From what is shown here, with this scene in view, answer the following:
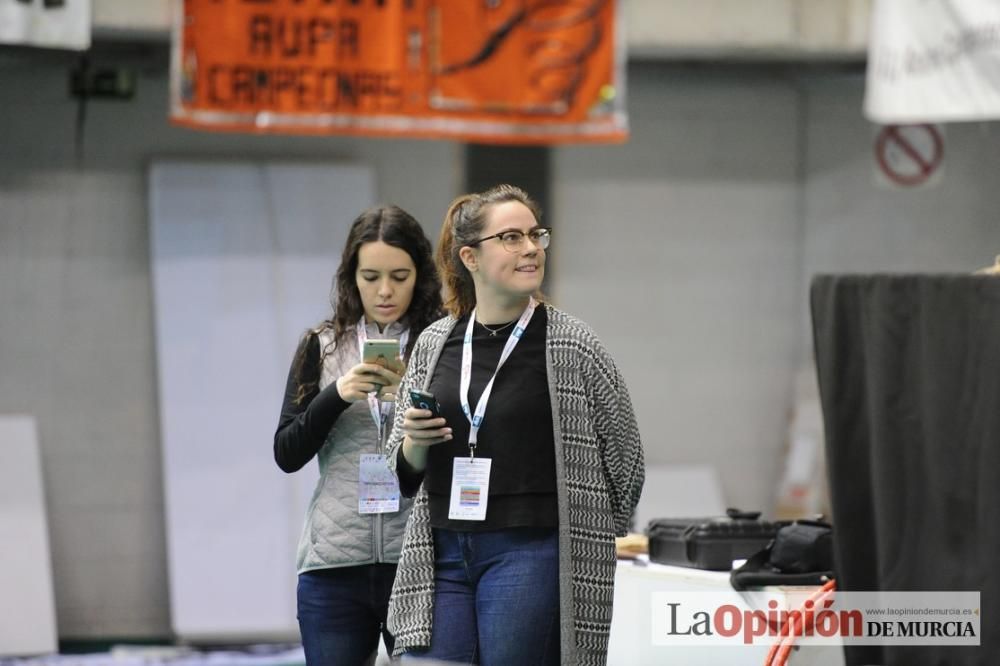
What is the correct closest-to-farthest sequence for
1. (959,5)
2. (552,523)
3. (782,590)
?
(552,523)
(782,590)
(959,5)

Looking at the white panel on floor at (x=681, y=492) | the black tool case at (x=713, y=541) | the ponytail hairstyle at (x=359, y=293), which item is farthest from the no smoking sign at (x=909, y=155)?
the ponytail hairstyle at (x=359, y=293)

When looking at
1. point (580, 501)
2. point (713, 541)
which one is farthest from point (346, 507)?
point (713, 541)

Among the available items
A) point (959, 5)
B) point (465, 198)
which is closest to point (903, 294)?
point (465, 198)

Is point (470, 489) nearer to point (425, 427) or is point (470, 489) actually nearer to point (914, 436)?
point (425, 427)

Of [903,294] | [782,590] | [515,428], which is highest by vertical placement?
[903,294]

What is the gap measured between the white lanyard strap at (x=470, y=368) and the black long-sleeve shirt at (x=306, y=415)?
384 millimetres

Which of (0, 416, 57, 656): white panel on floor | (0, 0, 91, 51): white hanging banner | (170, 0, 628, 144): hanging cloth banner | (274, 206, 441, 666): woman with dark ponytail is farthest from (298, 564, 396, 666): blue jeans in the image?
(0, 416, 57, 656): white panel on floor

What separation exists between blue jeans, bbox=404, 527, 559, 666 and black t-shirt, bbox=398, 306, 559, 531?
0.04 meters

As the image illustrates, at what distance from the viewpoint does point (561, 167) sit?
8.05 metres

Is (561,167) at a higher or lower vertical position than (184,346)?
higher

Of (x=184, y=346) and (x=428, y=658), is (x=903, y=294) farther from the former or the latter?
(x=184, y=346)

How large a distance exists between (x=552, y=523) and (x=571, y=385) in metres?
0.28

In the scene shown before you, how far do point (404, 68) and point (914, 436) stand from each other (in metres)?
4.62

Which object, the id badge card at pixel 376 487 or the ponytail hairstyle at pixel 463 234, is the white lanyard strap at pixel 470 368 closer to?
the ponytail hairstyle at pixel 463 234
